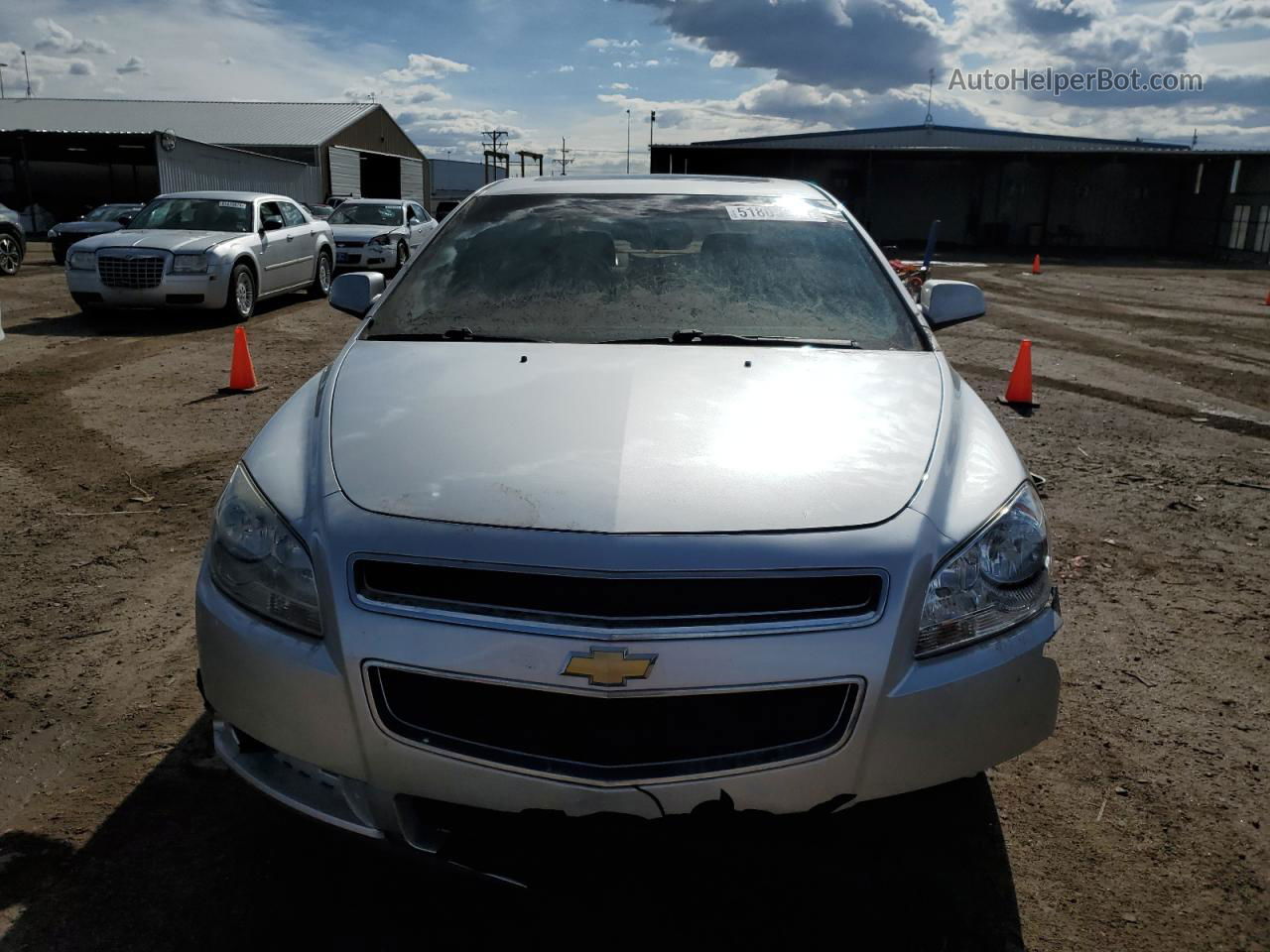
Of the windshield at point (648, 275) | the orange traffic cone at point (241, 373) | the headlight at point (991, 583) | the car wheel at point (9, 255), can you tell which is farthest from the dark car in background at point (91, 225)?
the headlight at point (991, 583)

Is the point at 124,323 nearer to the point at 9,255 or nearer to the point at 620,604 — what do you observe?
the point at 9,255

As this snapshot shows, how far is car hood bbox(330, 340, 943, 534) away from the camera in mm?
2166

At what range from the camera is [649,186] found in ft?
13.8

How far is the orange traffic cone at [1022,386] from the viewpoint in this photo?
349 inches

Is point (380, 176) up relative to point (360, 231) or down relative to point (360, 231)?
up

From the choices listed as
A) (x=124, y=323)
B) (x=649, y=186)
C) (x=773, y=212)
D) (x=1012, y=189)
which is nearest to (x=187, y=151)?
(x=124, y=323)

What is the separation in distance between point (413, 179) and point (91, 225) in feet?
127

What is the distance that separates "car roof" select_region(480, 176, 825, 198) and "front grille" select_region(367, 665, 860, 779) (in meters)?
2.61

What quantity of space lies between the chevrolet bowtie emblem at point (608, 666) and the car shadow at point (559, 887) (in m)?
0.29

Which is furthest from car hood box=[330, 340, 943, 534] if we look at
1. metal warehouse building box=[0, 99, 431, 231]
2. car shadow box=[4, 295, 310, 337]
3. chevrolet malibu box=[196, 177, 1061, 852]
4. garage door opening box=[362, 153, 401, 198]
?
garage door opening box=[362, 153, 401, 198]

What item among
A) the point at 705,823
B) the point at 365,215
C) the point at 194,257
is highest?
the point at 365,215

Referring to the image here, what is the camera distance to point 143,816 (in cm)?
275

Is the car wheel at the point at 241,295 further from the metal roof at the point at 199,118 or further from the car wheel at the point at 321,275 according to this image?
the metal roof at the point at 199,118

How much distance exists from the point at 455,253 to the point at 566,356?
38.2 inches
